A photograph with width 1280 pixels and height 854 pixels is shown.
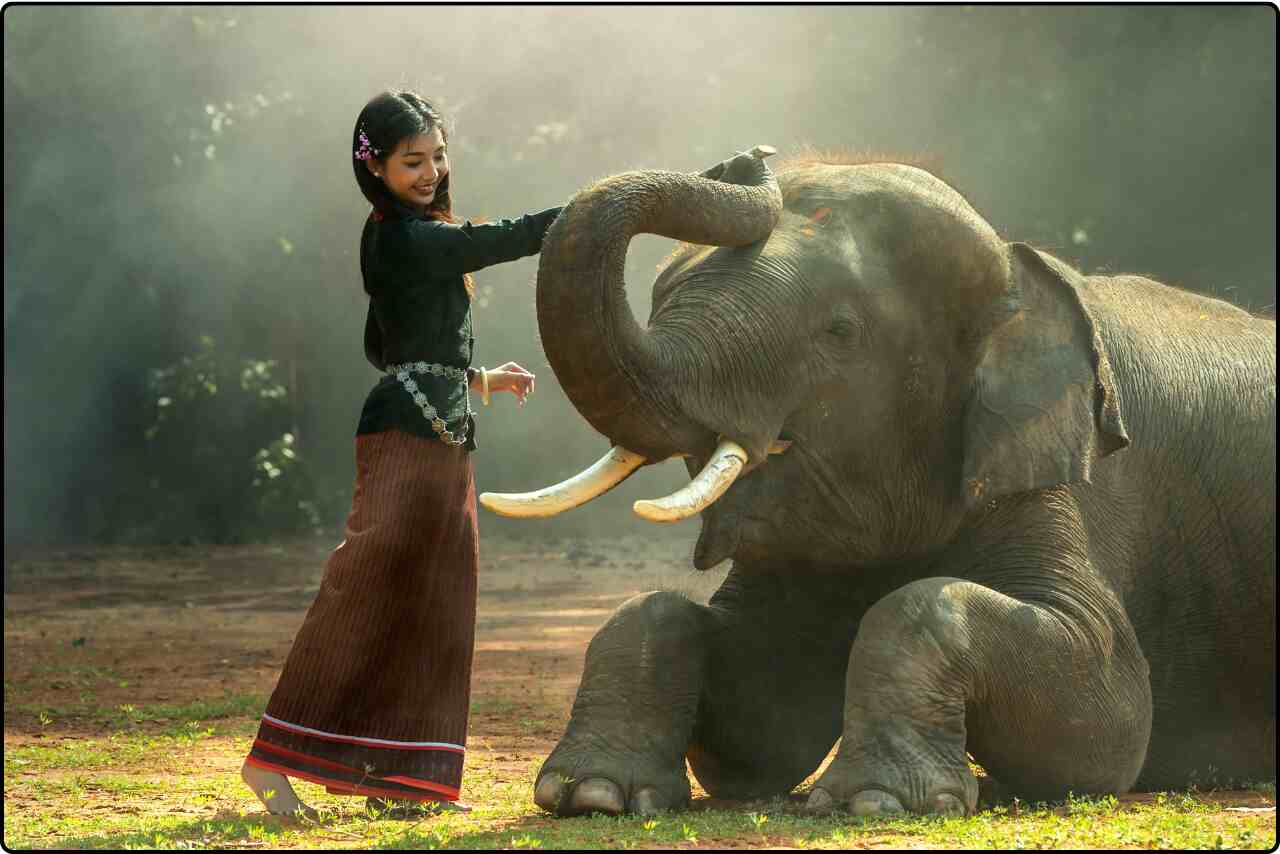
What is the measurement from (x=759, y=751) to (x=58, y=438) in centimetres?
1685

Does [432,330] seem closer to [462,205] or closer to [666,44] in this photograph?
[462,205]

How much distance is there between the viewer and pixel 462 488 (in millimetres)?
5086

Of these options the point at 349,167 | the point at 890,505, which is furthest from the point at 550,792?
the point at 349,167

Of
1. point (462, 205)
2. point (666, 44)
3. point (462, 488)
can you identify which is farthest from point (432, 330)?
point (666, 44)

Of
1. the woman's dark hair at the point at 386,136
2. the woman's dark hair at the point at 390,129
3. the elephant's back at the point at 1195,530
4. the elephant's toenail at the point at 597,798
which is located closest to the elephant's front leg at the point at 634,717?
the elephant's toenail at the point at 597,798

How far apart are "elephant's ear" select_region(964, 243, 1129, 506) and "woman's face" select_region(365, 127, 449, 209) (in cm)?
168

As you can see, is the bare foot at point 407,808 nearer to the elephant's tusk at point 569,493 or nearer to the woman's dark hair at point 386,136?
the elephant's tusk at point 569,493

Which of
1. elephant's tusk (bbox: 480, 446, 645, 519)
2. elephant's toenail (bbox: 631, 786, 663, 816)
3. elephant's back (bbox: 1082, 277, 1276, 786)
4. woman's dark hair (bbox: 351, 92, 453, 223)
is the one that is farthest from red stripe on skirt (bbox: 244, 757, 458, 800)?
elephant's back (bbox: 1082, 277, 1276, 786)

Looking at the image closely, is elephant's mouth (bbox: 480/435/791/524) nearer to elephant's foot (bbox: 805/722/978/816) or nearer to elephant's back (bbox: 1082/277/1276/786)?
elephant's foot (bbox: 805/722/978/816)

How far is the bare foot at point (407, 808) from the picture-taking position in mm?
5000

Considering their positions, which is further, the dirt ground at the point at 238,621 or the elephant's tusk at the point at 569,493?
the dirt ground at the point at 238,621

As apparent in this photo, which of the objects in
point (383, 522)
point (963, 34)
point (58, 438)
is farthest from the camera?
point (58, 438)

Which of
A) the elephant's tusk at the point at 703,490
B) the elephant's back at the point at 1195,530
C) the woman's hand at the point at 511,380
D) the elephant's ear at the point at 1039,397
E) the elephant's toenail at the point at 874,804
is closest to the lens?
the elephant's tusk at the point at 703,490

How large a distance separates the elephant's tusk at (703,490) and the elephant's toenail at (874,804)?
2.73ft
